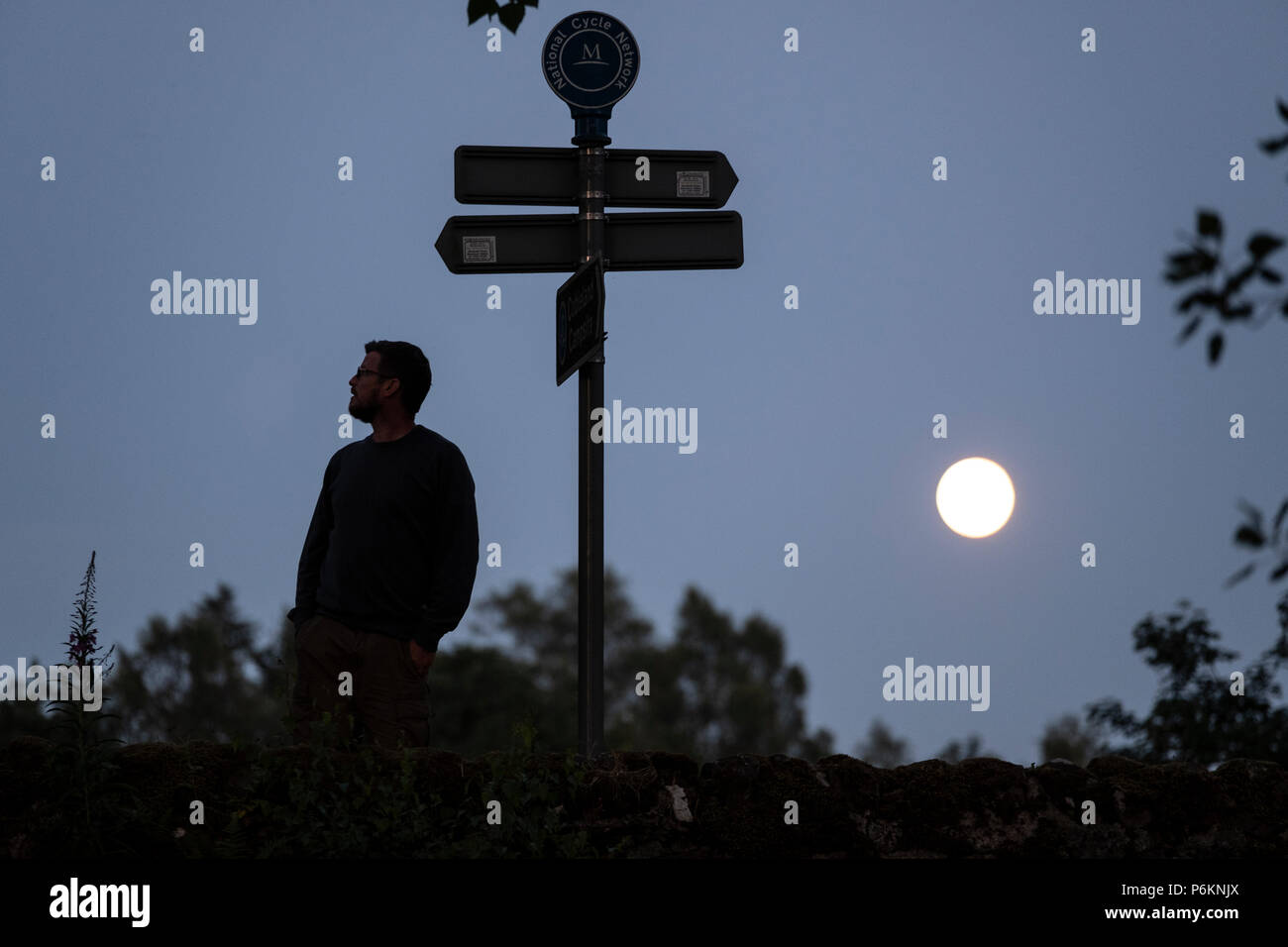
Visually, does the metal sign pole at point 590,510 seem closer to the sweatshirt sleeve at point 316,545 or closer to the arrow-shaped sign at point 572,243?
the arrow-shaped sign at point 572,243

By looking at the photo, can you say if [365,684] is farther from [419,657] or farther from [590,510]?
[590,510]

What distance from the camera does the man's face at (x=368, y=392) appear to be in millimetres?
6348

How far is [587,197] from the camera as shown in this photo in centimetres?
615

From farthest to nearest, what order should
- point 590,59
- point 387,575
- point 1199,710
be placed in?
1. point 1199,710
2. point 590,59
3. point 387,575

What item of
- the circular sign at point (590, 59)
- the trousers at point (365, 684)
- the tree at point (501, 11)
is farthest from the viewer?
the circular sign at point (590, 59)

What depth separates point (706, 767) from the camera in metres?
5.11

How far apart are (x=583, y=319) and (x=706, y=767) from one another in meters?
1.72

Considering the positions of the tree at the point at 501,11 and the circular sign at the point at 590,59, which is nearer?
the tree at the point at 501,11

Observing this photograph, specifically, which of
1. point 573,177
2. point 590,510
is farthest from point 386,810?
point 573,177

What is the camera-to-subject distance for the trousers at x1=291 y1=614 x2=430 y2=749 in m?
6.00

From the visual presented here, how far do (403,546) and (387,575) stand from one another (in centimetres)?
13

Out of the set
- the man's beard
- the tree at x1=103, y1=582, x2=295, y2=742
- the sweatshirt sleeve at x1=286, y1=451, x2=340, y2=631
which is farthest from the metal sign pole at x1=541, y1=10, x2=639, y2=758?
the tree at x1=103, y1=582, x2=295, y2=742

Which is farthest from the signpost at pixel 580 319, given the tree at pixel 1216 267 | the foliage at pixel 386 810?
the tree at pixel 1216 267

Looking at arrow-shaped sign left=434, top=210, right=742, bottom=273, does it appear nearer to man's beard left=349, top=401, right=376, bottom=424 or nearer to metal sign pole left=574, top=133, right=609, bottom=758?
metal sign pole left=574, top=133, right=609, bottom=758
